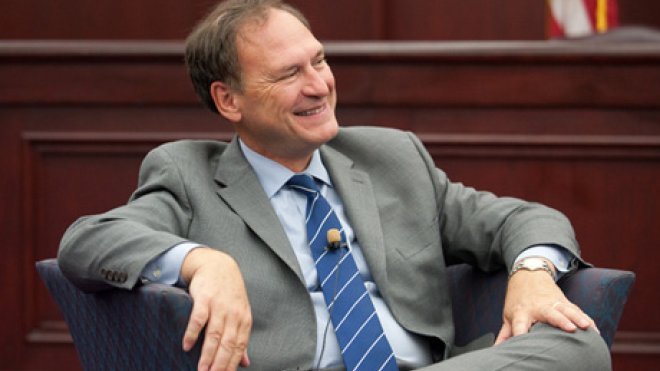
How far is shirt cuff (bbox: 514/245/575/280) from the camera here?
2508 millimetres

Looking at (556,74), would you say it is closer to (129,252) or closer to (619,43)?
(619,43)

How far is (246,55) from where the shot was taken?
8.68 feet

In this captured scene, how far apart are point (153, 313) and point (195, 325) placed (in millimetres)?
99

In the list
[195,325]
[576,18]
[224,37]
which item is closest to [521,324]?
[195,325]

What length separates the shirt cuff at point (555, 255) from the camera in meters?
2.51

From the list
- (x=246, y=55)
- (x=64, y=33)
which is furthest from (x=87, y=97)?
(x=246, y=55)

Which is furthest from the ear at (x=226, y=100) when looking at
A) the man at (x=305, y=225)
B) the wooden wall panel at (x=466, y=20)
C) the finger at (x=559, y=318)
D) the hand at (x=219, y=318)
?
the wooden wall panel at (x=466, y=20)

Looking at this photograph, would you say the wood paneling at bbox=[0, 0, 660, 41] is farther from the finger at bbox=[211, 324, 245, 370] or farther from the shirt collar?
the finger at bbox=[211, 324, 245, 370]

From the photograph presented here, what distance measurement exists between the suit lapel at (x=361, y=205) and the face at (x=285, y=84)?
0.12 metres

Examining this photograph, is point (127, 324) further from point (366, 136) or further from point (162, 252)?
point (366, 136)

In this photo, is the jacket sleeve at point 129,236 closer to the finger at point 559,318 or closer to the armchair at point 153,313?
the armchair at point 153,313

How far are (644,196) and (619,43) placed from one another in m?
0.47

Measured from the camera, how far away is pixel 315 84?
2629 millimetres

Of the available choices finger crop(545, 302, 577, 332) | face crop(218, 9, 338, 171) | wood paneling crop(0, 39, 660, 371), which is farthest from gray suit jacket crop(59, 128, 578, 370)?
wood paneling crop(0, 39, 660, 371)
